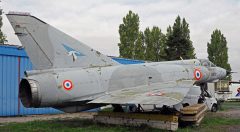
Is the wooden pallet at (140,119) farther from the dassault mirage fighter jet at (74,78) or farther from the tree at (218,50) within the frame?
the tree at (218,50)


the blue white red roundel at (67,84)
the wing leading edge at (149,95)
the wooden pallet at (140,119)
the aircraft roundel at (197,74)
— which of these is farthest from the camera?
the aircraft roundel at (197,74)

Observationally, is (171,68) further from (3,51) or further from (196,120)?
(3,51)

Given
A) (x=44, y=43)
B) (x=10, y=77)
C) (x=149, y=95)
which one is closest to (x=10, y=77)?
(x=10, y=77)

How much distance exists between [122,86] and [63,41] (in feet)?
10.6

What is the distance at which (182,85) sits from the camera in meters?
14.1

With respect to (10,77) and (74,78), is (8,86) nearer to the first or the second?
(10,77)

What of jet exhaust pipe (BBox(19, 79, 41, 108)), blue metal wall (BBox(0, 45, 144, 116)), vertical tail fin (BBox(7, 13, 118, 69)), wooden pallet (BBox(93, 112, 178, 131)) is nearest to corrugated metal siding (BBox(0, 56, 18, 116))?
blue metal wall (BBox(0, 45, 144, 116))

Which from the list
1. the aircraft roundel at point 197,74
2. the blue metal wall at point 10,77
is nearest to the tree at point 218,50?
the aircraft roundel at point 197,74

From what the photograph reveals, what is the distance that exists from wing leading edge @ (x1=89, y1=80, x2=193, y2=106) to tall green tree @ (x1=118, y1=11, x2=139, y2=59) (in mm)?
32381

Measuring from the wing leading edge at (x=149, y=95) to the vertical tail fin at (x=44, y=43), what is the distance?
6.53 feet

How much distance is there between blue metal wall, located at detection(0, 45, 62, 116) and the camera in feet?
65.2

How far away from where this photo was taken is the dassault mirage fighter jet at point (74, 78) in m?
12.6

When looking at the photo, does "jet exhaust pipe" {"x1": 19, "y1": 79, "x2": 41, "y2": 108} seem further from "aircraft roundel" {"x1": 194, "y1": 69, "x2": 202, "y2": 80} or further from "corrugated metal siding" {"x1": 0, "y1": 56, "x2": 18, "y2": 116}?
"aircraft roundel" {"x1": 194, "y1": 69, "x2": 202, "y2": 80}

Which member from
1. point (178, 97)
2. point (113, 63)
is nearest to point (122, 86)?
point (113, 63)
